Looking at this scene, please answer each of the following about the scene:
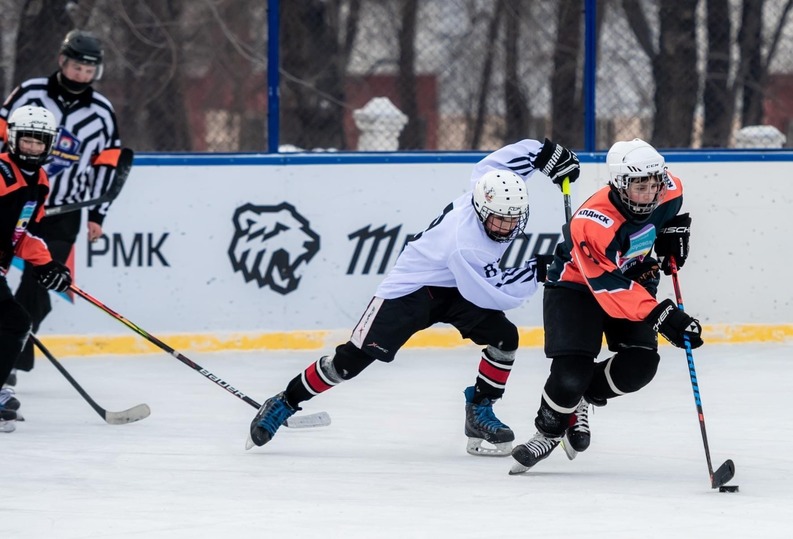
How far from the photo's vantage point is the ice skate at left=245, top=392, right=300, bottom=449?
4645 mm

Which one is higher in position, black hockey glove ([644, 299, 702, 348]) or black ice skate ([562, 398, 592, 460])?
black hockey glove ([644, 299, 702, 348])

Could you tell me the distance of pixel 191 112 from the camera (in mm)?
7504

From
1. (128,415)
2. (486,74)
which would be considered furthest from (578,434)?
(486,74)

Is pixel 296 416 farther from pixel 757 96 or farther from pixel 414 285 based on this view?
pixel 757 96

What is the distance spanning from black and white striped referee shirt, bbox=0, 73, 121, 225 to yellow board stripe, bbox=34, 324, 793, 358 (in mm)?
867

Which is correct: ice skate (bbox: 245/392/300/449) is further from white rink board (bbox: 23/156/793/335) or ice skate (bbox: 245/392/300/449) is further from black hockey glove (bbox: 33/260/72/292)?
white rink board (bbox: 23/156/793/335)

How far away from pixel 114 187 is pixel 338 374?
1762mm

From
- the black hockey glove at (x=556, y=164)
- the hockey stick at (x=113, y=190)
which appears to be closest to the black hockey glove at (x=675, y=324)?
the black hockey glove at (x=556, y=164)

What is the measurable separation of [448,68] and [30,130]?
3119 mm

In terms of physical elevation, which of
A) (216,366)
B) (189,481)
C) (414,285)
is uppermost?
(414,285)

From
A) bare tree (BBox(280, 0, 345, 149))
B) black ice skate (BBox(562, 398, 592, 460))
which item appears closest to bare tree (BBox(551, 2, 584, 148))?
bare tree (BBox(280, 0, 345, 149))

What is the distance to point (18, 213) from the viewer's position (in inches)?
196

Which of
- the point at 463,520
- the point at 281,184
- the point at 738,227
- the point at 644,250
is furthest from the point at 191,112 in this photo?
the point at 463,520

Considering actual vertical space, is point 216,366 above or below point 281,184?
below
